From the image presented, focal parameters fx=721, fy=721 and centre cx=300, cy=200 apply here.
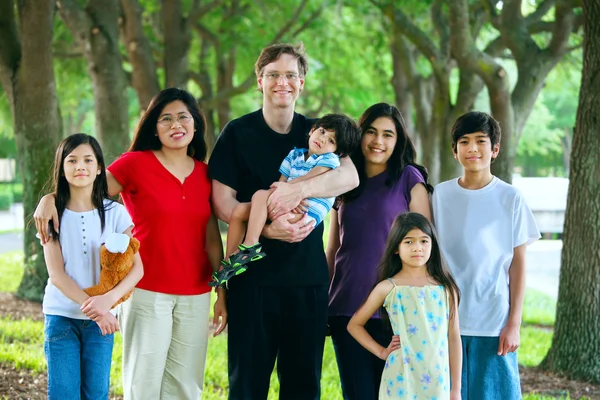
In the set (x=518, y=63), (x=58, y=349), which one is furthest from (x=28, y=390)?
(x=518, y=63)

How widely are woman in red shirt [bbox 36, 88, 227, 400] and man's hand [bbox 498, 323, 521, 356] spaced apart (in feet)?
5.06

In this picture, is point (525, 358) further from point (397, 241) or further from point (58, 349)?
point (58, 349)

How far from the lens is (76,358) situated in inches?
150

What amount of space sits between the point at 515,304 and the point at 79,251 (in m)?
2.37

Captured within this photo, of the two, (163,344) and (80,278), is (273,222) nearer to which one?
(163,344)

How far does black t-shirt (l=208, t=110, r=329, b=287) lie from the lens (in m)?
3.92

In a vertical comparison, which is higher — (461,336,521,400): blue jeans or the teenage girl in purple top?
the teenage girl in purple top

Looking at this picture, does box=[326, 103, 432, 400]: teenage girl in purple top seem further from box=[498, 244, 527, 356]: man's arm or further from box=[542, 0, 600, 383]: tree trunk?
box=[542, 0, 600, 383]: tree trunk

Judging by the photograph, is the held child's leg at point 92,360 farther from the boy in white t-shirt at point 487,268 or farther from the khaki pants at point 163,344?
the boy in white t-shirt at point 487,268

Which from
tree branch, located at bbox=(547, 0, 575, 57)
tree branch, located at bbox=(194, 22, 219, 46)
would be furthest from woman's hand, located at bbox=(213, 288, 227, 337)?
tree branch, located at bbox=(194, 22, 219, 46)

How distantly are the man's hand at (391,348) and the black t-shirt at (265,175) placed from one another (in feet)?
1.67

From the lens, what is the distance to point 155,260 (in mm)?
3988

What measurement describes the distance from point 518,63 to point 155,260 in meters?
8.50

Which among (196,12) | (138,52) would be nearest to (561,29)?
(196,12)
